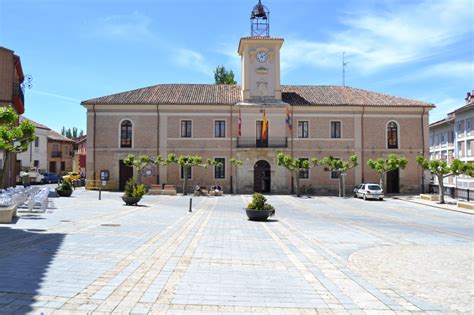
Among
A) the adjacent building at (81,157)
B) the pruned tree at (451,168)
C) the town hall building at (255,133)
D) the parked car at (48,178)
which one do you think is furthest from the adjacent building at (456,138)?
the parked car at (48,178)

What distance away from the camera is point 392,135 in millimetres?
40438

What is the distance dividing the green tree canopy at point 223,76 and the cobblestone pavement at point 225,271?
147 feet

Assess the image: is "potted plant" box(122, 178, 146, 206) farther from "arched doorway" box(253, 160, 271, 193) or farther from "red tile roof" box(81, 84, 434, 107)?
"arched doorway" box(253, 160, 271, 193)

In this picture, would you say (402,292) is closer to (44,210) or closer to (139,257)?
(139,257)

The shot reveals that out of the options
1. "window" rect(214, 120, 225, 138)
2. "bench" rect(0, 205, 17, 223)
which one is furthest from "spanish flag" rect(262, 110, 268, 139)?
"bench" rect(0, 205, 17, 223)

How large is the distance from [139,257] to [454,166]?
2500cm

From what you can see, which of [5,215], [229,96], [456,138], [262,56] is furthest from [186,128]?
[456,138]

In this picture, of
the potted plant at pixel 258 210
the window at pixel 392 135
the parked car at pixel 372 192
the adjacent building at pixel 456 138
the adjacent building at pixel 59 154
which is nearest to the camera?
the potted plant at pixel 258 210

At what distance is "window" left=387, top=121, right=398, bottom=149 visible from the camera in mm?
40281

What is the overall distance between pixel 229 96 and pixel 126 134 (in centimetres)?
1020

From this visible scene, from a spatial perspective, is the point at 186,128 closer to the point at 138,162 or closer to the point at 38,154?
the point at 138,162

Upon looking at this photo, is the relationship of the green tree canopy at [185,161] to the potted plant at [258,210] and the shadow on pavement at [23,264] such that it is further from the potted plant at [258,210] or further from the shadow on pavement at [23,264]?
the shadow on pavement at [23,264]

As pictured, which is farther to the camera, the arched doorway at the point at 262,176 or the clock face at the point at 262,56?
the clock face at the point at 262,56

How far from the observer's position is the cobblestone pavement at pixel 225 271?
5.76 metres
